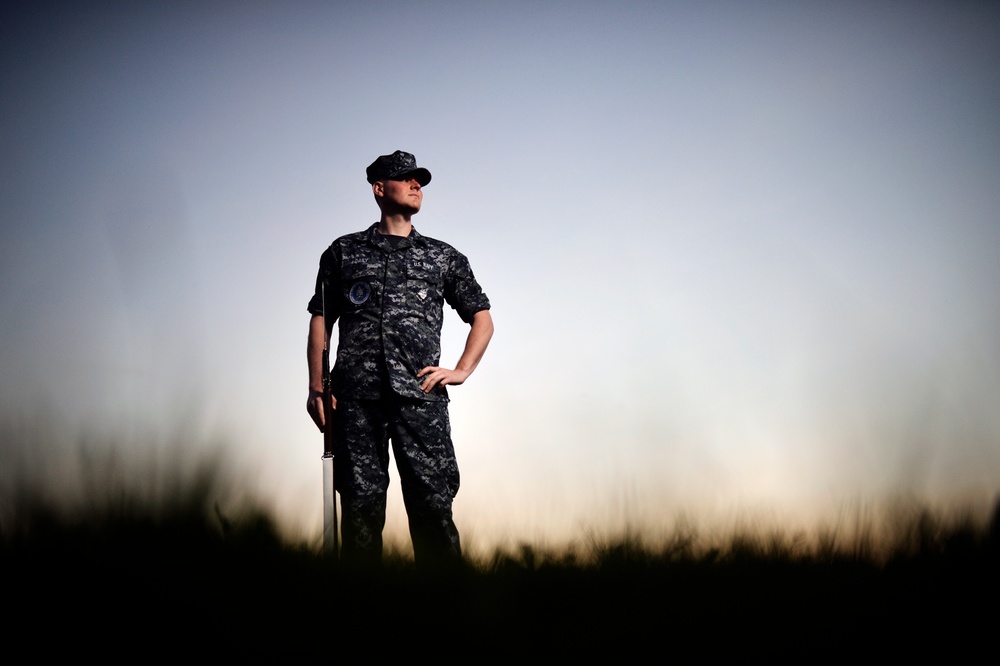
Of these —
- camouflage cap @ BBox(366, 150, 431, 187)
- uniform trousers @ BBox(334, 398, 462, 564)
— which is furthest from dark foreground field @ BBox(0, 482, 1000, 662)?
camouflage cap @ BBox(366, 150, 431, 187)

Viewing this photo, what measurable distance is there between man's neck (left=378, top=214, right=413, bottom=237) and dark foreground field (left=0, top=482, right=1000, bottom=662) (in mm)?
1820

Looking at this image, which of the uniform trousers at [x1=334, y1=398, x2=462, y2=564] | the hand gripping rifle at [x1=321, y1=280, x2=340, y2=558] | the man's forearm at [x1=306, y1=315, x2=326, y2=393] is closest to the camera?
the hand gripping rifle at [x1=321, y1=280, x2=340, y2=558]

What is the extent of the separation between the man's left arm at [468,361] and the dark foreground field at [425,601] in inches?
48.4

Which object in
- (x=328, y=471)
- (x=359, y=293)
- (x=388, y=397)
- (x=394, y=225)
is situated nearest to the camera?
(x=328, y=471)

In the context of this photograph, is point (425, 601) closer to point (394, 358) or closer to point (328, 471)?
point (328, 471)

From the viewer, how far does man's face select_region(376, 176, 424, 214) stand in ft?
14.7

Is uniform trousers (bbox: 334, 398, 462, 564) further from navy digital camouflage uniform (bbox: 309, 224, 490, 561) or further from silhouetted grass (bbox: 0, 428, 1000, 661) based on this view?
silhouetted grass (bbox: 0, 428, 1000, 661)

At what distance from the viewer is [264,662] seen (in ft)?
7.39

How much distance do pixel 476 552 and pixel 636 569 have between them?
77 cm

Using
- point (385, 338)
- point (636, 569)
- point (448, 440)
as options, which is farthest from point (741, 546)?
point (385, 338)

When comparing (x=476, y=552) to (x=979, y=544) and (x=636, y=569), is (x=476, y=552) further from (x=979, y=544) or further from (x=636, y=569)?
(x=979, y=544)

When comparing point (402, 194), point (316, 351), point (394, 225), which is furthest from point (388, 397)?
point (402, 194)

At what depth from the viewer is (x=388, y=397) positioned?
423 cm

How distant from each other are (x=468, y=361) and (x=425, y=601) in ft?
6.23
